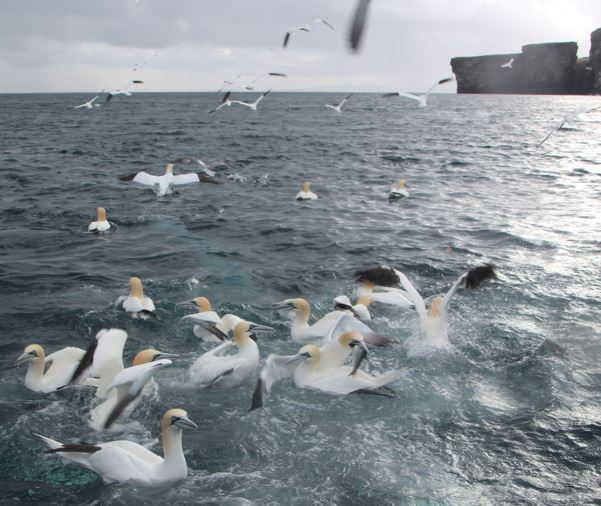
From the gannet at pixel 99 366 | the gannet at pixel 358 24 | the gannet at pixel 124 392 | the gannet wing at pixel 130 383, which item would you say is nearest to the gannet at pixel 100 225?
the gannet at pixel 99 366

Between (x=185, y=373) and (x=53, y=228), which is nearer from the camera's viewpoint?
(x=185, y=373)

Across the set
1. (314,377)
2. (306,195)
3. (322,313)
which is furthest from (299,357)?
(306,195)

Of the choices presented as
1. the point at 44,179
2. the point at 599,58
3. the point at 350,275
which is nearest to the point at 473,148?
the point at 44,179

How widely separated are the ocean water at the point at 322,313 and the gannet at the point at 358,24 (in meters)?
4.37

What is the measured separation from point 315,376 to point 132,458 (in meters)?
2.60

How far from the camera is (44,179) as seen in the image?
74.2 feet

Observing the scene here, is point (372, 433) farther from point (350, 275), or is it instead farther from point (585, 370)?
point (350, 275)

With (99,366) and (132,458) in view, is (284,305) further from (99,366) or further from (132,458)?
(132,458)

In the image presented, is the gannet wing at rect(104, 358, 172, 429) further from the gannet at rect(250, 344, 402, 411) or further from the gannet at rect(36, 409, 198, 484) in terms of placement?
the gannet at rect(250, 344, 402, 411)

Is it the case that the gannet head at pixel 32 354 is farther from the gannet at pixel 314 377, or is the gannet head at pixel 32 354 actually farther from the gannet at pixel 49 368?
the gannet at pixel 314 377

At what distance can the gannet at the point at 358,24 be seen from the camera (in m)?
2.54

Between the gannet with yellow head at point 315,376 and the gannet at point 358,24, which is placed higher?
the gannet at point 358,24

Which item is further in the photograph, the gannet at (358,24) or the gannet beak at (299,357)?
the gannet beak at (299,357)

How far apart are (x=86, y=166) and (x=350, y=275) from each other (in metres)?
17.7
